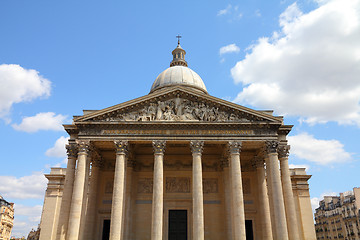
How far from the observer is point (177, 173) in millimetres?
29672

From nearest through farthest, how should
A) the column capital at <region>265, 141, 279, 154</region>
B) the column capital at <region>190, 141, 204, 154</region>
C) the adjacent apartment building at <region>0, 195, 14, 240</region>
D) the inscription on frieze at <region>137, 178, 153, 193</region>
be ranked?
the column capital at <region>190, 141, 204, 154</region>, the column capital at <region>265, 141, 279, 154</region>, the inscription on frieze at <region>137, 178, 153, 193</region>, the adjacent apartment building at <region>0, 195, 14, 240</region>

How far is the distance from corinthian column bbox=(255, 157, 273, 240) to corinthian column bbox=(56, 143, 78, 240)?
54.5ft

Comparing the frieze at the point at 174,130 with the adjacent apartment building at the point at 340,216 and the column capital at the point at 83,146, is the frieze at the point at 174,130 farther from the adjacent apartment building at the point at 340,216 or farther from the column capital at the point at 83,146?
the adjacent apartment building at the point at 340,216

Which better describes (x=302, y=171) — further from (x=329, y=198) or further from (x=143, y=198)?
(x=329, y=198)

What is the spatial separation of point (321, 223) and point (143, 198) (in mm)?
52128

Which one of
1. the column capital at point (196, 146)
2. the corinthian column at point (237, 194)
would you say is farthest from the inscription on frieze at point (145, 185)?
the corinthian column at point (237, 194)

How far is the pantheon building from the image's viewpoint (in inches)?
914

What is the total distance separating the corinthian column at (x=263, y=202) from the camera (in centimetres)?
2583

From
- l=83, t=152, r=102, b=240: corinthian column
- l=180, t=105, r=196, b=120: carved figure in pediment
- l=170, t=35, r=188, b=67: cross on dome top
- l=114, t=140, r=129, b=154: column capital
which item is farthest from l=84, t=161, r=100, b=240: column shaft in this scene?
l=170, t=35, r=188, b=67: cross on dome top

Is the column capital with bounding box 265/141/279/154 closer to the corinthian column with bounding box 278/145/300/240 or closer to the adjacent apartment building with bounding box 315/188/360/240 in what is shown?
the corinthian column with bounding box 278/145/300/240

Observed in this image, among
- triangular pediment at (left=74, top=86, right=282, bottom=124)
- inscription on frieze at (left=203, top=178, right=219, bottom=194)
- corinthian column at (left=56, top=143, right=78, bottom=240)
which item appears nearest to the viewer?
corinthian column at (left=56, top=143, right=78, bottom=240)

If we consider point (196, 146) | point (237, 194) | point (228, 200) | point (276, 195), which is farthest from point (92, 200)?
point (276, 195)

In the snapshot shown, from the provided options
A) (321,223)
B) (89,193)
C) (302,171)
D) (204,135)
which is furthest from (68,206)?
(321,223)

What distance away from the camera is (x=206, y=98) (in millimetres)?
25719
